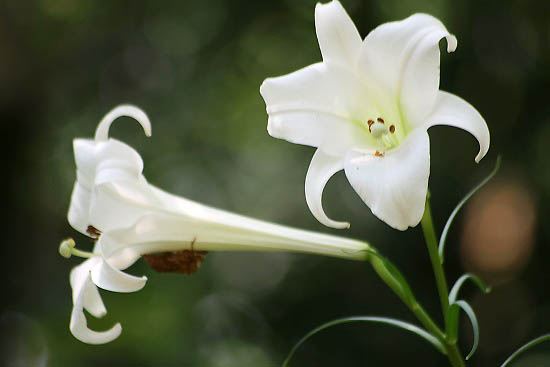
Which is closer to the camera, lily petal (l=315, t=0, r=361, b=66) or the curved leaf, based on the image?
the curved leaf

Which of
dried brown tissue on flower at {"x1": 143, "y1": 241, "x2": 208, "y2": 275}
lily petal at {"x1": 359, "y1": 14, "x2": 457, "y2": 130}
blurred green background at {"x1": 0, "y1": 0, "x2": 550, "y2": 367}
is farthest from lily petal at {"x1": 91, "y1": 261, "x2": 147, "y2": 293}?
blurred green background at {"x1": 0, "y1": 0, "x2": 550, "y2": 367}

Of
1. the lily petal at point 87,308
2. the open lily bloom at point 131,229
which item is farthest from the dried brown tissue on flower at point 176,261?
the lily petal at point 87,308

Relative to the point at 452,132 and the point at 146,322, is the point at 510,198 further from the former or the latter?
the point at 146,322

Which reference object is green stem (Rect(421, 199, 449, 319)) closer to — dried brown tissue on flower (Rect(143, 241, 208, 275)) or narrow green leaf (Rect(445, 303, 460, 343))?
narrow green leaf (Rect(445, 303, 460, 343))

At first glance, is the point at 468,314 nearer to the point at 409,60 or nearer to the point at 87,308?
the point at 409,60

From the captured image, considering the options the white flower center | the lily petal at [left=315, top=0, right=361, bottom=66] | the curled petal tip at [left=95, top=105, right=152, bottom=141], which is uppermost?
the curled petal tip at [left=95, top=105, right=152, bottom=141]

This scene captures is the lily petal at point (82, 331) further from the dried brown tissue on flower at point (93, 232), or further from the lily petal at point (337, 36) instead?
the lily petal at point (337, 36)

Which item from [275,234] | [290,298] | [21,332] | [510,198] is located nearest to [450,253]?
[510,198]
